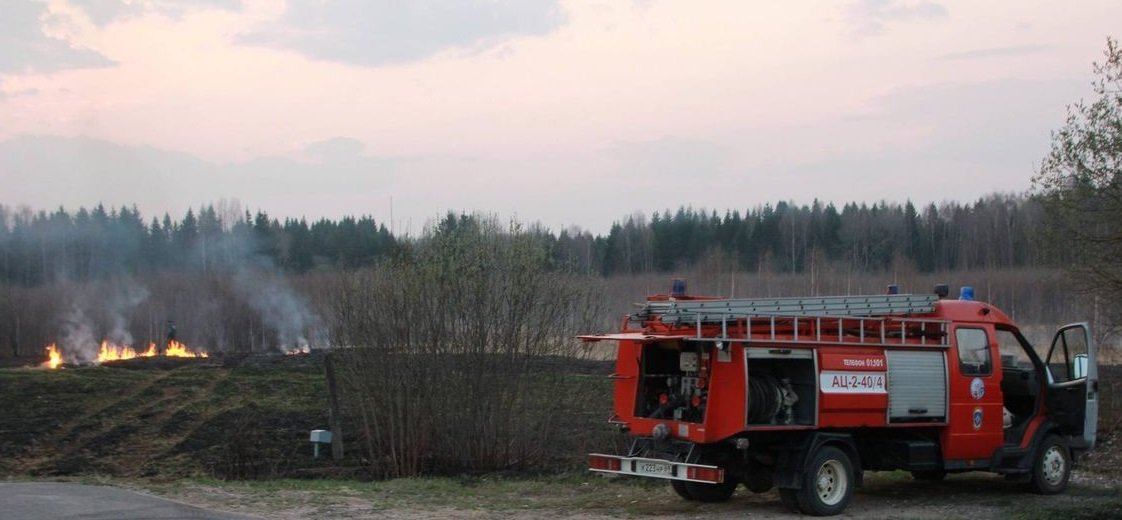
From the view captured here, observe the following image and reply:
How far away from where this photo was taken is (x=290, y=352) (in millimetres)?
53969

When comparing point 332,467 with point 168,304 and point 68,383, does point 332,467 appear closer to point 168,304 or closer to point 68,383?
point 68,383

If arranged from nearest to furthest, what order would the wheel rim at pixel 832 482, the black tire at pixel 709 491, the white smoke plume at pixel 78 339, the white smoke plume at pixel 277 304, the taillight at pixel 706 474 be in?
the taillight at pixel 706 474 < the wheel rim at pixel 832 482 < the black tire at pixel 709 491 < the white smoke plume at pixel 277 304 < the white smoke plume at pixel 78 339

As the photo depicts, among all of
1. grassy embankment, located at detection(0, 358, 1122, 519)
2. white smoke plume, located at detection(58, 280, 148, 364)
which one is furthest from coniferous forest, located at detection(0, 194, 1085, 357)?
grassy embankment, located at detection(0, 358, 1122, 519)

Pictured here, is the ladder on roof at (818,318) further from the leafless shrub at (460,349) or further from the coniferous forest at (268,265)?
the coniferous forest at (268,265)

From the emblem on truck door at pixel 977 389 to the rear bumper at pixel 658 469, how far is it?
3880mm

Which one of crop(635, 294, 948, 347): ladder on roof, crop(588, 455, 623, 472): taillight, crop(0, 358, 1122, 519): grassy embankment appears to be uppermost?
crop(635, 294, 948, 347): ladder on roof

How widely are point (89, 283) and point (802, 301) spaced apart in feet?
174

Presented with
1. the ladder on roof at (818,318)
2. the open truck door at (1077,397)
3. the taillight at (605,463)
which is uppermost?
the ladder on roof at (818,318)

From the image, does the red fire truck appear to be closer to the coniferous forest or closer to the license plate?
the license plate

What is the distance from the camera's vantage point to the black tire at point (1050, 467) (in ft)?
50.3

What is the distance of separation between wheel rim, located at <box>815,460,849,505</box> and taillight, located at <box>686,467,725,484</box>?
1.60m

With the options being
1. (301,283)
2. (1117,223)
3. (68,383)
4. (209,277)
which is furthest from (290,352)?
(1117,223)

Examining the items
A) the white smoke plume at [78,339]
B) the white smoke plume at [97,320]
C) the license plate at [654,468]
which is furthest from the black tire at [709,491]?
the white smoke plume at [97,320]

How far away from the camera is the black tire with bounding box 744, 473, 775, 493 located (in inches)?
549
